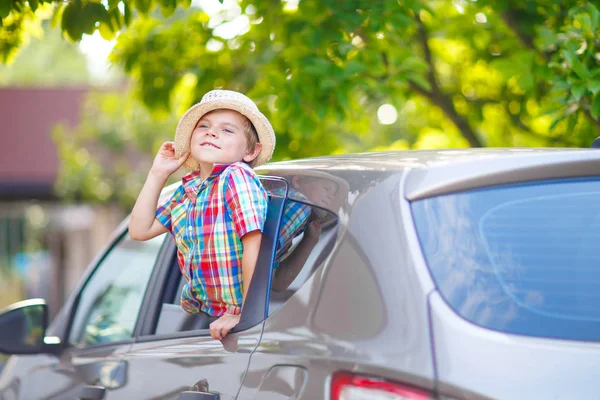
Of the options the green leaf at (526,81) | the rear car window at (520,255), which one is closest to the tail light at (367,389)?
the rear car window at (520,255)

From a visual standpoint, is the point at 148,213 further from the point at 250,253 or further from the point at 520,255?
the point at 520,255

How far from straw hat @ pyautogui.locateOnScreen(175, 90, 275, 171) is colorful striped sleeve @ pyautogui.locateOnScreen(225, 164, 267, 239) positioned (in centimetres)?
31

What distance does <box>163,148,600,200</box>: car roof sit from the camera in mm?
2176

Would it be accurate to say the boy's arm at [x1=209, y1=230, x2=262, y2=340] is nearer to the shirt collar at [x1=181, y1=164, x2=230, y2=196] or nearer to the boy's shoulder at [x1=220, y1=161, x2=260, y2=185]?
the boy's shoulder at [x1=220, y1=161, x2=260, y2=185]

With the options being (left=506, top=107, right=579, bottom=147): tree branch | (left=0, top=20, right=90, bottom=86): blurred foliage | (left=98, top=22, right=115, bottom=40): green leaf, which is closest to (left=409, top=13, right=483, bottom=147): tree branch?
(left=506, top=107, right=579, bottom=147): tree branch

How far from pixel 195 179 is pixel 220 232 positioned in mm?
400

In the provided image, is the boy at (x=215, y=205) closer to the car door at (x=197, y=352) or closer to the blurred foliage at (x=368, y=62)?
the car door at (x=197, y=352)

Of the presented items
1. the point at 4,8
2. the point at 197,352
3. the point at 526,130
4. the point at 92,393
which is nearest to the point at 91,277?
the point at 92,393

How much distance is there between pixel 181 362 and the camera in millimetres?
2775

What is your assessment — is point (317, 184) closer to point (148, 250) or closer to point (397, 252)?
point (397, 252)

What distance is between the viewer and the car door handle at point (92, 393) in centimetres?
323

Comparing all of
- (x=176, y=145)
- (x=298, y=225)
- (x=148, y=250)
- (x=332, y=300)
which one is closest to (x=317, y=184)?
(x=298, y=225)

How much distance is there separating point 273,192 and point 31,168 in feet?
55.4

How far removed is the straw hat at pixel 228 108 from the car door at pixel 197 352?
1.26 ft
